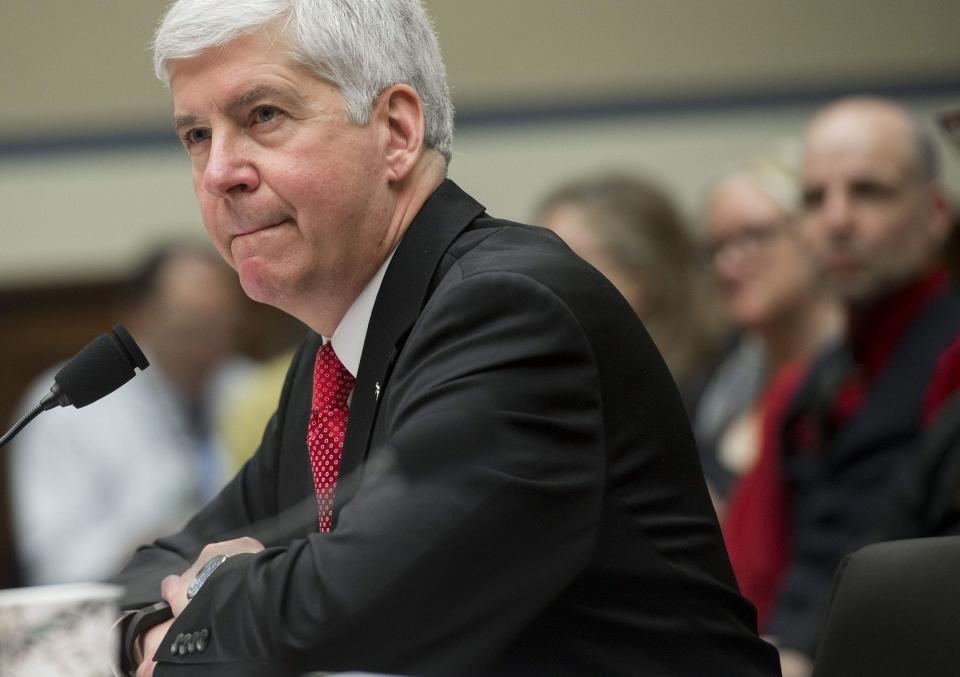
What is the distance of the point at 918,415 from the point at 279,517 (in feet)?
4.33

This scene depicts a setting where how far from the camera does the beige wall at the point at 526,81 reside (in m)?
5.30

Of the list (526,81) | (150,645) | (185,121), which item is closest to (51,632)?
(150,645)

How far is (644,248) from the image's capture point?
9.52 ft

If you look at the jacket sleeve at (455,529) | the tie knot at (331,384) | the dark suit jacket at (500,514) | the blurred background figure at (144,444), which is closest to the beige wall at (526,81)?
the blurred background figure at (144,444)

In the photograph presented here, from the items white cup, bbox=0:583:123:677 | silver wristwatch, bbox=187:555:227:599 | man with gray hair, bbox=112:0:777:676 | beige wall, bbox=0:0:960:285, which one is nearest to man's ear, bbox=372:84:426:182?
man with gray hair, bbox=112:0:777:676

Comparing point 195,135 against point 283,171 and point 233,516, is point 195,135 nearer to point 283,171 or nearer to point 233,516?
point 283,171

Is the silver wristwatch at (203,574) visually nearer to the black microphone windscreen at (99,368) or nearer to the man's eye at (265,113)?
the black microphone windscreen at (99,368)

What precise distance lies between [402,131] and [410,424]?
0.42 m

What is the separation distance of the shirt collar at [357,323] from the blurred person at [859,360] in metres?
1.11

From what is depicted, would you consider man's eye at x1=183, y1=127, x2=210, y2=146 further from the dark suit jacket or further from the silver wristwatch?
the silver wristwatch

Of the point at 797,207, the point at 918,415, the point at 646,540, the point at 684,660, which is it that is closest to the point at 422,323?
the point at 646,540

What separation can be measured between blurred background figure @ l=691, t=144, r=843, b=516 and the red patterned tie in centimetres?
160

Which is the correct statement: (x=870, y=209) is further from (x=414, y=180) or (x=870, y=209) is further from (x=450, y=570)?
(x=450, y=570)

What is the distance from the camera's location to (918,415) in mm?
2539
